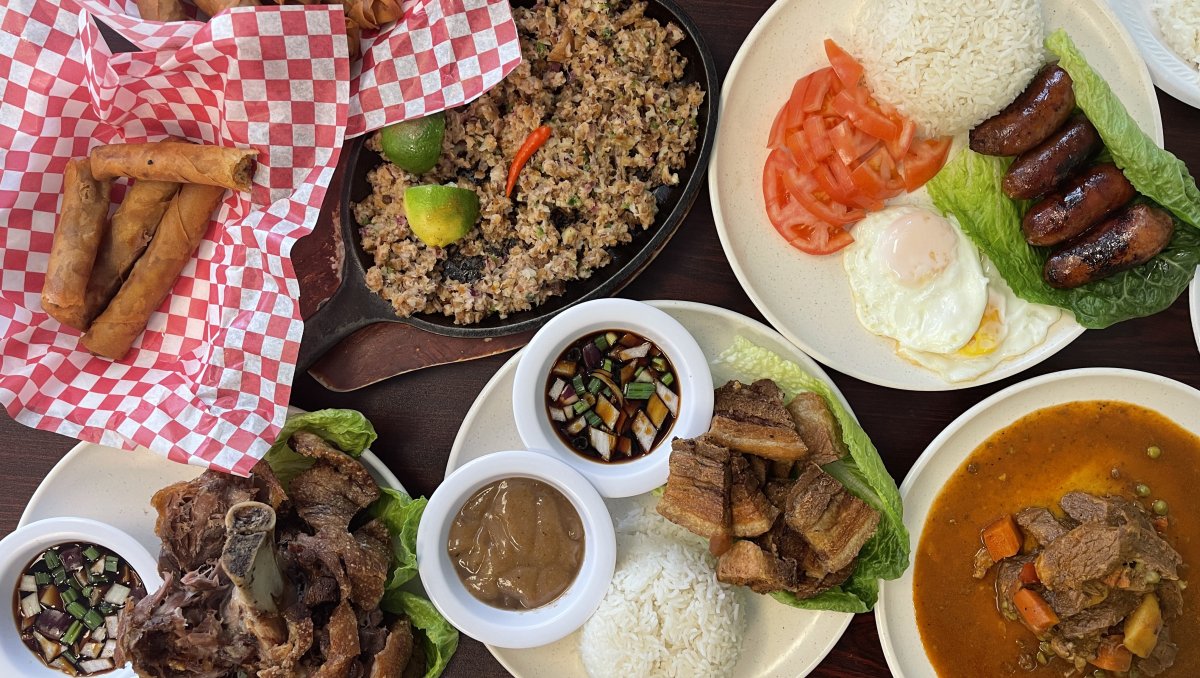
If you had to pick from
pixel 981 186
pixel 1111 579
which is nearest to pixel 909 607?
pixel 1111 579

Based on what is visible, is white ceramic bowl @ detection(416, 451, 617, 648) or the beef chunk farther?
the beef chunk

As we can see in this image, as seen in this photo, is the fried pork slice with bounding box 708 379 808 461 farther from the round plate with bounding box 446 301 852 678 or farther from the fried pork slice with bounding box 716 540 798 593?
the fried pork slice with bounding box 716 540 798 593

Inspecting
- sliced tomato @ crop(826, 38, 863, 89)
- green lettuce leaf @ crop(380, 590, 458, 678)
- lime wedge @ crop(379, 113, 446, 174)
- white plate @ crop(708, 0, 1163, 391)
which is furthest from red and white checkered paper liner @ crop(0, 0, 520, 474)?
sliced tomato @ crop(826, 38, 863, 89)

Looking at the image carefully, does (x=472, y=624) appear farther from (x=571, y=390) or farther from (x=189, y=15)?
(x=189, y=15)

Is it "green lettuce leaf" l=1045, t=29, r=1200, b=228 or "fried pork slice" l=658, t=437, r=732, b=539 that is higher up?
"green lettuce leaf" l=1045, t=29, r=1200, b=228

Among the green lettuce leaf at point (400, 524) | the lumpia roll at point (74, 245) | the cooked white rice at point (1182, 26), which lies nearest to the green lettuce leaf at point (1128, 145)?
the cooked white rice at point (1182, 26)

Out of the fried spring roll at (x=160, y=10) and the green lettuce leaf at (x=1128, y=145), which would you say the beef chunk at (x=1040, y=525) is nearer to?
the green lettuce leaf at (x=1128, y=145)

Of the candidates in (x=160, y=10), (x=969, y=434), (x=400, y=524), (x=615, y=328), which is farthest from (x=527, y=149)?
(x=969, y=434)

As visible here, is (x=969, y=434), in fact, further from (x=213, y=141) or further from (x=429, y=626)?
(x=213, y=141)
